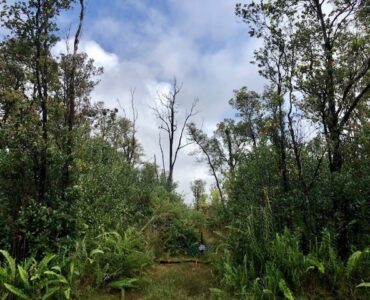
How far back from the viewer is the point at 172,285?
849cm

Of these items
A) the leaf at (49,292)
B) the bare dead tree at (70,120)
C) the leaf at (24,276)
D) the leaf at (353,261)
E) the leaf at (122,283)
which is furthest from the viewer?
the bare dead tree at (70,120)

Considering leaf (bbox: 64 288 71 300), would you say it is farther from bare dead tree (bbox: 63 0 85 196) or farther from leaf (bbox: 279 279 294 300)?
leaf (bbox: 279 279 294 300)

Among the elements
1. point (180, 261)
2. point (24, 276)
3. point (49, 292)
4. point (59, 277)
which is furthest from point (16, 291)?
point (180, 261)

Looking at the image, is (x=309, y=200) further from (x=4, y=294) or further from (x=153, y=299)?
(x=4, y=294)

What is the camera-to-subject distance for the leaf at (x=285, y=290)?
6.67 metres

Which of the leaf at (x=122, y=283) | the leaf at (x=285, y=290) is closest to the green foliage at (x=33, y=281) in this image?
the leaf at (x=122, y=283)

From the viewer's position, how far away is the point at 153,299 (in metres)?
7.68

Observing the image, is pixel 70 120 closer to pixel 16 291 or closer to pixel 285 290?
pixel 16 291

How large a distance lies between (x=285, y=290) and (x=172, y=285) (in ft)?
8.77

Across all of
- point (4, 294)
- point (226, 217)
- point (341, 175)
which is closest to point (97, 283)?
point (4, 294)

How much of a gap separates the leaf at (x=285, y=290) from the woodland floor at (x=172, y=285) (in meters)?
1.65

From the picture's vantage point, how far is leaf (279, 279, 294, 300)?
21.9ft

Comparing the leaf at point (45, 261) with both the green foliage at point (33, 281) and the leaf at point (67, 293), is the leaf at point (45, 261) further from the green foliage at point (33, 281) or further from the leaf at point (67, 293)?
the leaf at point (67, 293)

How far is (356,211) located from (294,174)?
6.55 feet
